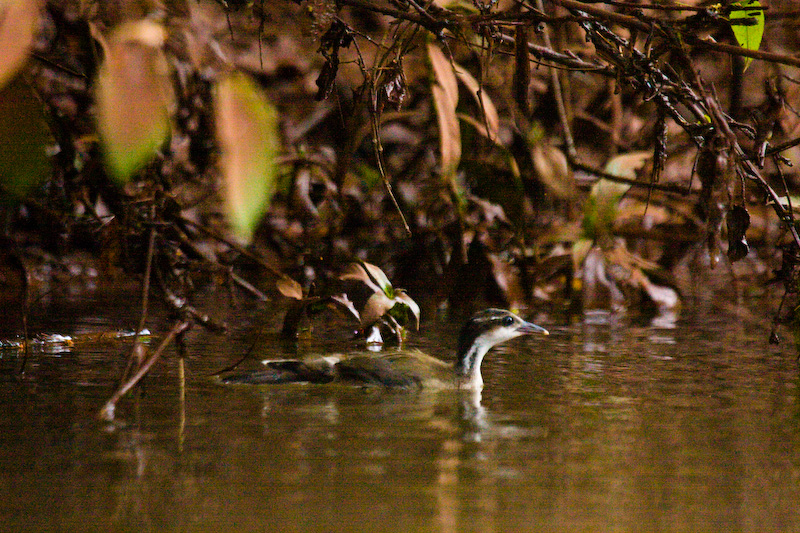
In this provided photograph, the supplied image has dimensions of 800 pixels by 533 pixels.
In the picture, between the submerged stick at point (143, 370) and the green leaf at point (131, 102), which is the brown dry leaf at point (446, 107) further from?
the green leaf at point (131, 102)

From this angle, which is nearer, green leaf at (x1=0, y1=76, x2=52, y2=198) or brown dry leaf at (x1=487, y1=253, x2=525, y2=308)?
green leaf at (x1=0, y1=76, x2=52, y2=198)

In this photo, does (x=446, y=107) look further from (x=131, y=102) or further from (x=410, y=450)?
(x=131, y=102)

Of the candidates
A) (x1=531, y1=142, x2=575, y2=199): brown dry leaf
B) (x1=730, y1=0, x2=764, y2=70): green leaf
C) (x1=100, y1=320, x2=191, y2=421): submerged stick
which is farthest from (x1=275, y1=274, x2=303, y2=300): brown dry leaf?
(x1=531, y1=142, x2=575, y2=199): brown dry leaf

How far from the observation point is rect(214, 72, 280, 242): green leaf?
1225 mm

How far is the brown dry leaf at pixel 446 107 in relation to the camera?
5.02 metres

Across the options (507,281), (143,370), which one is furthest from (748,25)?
(507,281)

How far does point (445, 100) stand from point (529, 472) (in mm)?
2408

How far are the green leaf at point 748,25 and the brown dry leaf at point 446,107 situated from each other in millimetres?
1589

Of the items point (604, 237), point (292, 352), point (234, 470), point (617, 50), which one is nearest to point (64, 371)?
point (292, 352)

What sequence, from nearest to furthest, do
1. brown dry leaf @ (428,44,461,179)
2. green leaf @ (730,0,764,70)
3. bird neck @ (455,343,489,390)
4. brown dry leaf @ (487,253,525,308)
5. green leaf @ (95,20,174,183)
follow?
green leaf @ (95,20,174,183)
green leaf @ (730,0,764,70)
bird neck @ (455,343,489,390)
brown dry leaf @ (428,44,461,179)
brown dry leaf @ (487,253,525,308)

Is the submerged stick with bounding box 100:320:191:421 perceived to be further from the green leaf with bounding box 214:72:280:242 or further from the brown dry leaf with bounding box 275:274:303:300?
the green leaf with bounding box 214:72:280:242

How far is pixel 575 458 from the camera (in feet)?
11.3

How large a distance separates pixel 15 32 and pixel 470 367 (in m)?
3.97

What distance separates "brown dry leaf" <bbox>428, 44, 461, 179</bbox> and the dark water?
1112 millimetres
